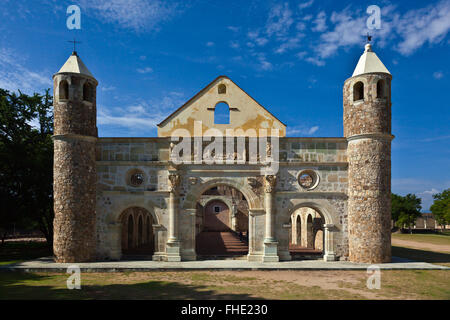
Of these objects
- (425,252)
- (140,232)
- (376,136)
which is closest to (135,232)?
(140,232)

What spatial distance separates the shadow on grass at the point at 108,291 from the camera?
1017cm

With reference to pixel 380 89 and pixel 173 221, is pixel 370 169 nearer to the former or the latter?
pixel 380 89

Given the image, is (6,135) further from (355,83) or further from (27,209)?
(355,83)

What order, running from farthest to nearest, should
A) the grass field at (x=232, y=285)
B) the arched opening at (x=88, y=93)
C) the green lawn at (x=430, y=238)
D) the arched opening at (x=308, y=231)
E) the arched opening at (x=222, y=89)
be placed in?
1. the green lawn at (x=430, y=238)
2. the arched opening at (x=308, y=231)
3. the arched opening at (x=222, y=89)
4. the arched opening at (x=88, y=93)
5. the grass field at (x=232, y=285)

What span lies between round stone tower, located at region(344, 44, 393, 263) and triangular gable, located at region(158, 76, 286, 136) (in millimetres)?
3966

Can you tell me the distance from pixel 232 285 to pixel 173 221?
5.26 metres

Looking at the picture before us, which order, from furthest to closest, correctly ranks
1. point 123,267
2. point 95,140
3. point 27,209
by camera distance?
point 27,209 → point 95,140 → point 123,267

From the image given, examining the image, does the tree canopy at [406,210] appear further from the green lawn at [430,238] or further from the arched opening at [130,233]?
the arched opening at [130,233]

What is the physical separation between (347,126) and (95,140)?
13.0 metres

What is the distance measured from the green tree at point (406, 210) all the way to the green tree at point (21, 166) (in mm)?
47230

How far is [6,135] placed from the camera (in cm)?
1964

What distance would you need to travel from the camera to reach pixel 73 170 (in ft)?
50.5

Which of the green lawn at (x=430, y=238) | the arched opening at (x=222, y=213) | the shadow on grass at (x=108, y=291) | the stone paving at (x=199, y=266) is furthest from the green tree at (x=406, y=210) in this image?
the shadow on grass at (x=108, y=291)
